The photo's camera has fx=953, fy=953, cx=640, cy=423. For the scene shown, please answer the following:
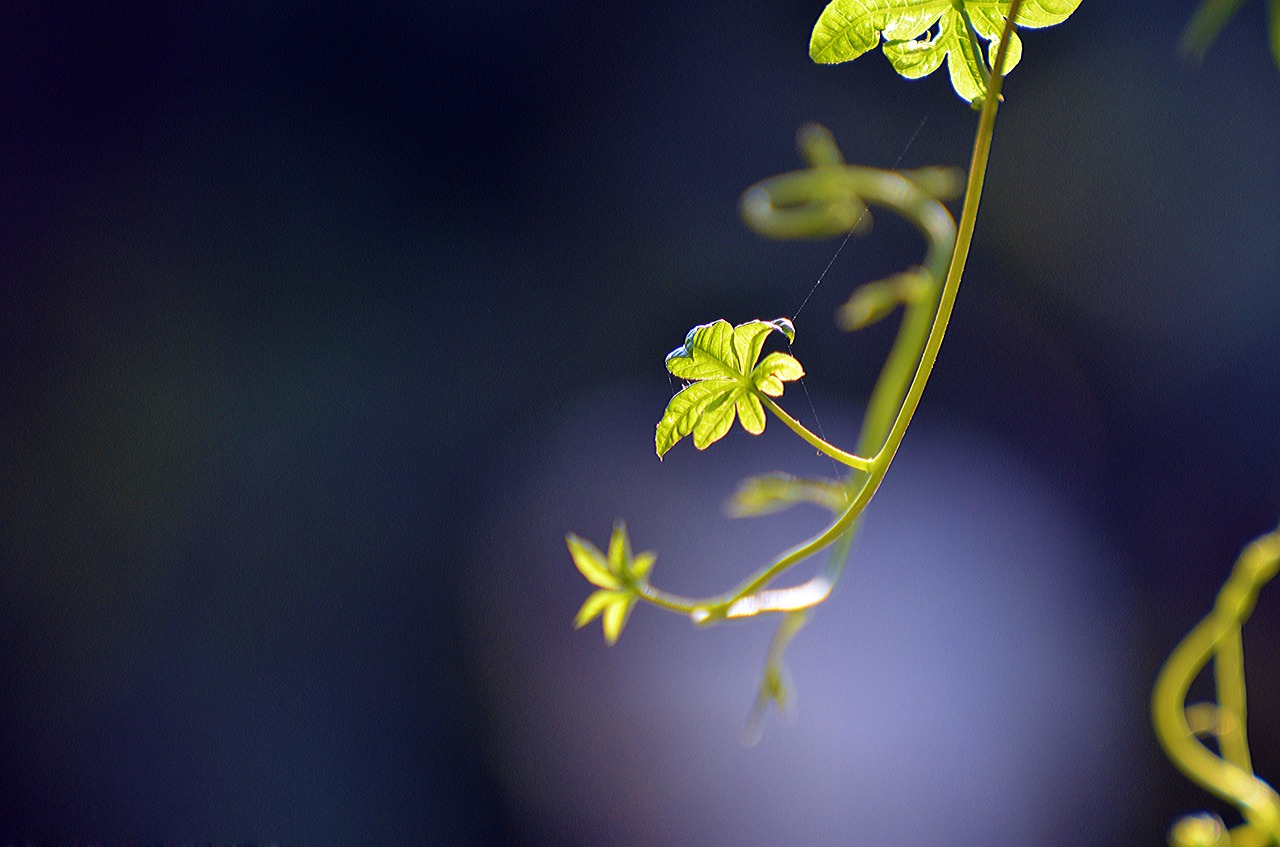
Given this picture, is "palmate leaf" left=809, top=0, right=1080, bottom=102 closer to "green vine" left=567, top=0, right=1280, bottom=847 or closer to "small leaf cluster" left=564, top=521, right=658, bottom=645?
"green vine" left=567, top=0, right=1280, bottom=847

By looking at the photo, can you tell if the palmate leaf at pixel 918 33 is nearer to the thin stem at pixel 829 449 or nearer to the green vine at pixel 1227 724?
the thin stem at pixel 829 449

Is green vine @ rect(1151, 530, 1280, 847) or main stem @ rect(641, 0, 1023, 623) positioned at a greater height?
main stem @ rect(641, 0, 1023, 623)

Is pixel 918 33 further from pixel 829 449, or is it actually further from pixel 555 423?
pixel 555 423

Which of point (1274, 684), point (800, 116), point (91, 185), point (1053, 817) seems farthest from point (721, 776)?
point (91, 185)

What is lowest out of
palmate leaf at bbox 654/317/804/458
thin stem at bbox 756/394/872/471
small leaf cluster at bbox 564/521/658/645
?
small leaf cluster at bbox 564/521/658/645

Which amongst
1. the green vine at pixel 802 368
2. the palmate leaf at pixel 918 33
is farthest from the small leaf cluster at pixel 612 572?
the palmate leaf at pixel 918 33

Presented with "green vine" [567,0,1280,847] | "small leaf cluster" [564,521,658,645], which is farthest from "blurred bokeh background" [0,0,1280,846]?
"small leaf cluster" [564,521,658,645]

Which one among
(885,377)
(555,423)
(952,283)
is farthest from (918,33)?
(555,423)
